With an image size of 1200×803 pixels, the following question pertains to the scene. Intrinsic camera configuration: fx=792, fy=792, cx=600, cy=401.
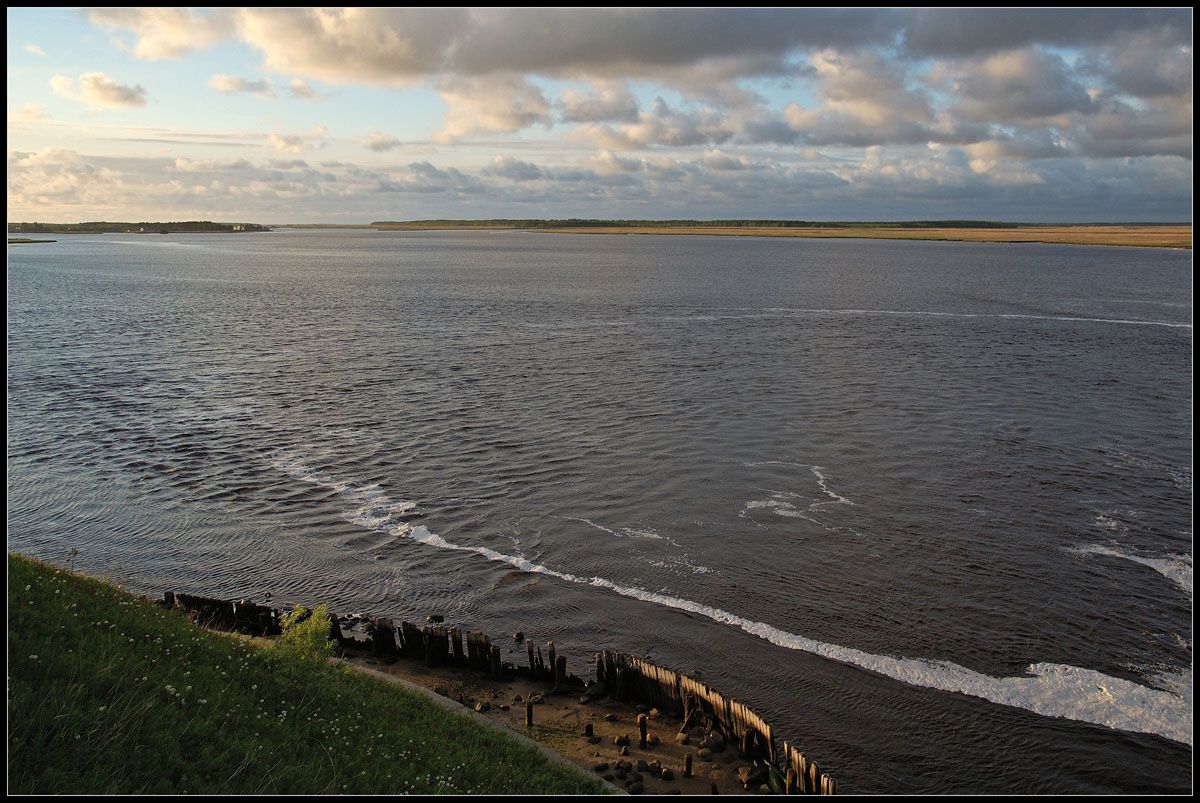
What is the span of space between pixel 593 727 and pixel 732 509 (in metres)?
13.7

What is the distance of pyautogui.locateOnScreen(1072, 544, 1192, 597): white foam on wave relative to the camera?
2348 cm

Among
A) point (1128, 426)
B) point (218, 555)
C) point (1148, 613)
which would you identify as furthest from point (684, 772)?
point (1128, 426)

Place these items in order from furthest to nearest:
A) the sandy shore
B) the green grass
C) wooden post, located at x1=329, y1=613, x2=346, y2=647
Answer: wooden post, located at x1=329, y1=613, x2=346, y2=647 → the sandy shore → the green grass

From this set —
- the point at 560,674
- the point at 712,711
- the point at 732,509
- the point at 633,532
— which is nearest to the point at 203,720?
the point at 560,674

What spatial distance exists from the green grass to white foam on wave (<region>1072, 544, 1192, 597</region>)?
64.5 ft

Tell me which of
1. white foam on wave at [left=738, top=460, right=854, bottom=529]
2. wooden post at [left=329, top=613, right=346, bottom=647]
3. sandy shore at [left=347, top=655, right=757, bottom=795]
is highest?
wooden post at [left=329, top=613, right=346, bottom=647]

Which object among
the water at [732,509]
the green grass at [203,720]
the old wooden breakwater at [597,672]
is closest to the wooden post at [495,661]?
the old wooden breakwater at [597,672]

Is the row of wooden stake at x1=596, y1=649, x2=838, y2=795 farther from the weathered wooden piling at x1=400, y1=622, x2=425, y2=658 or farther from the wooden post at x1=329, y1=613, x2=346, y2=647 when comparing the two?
the wooden post at x1=329, y1=613, x2=346, y2=647

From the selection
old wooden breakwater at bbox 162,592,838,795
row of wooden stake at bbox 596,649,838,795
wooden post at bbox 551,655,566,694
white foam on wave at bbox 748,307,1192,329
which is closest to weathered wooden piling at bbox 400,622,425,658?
old wooden breakwater at bbox 162,592,838,795

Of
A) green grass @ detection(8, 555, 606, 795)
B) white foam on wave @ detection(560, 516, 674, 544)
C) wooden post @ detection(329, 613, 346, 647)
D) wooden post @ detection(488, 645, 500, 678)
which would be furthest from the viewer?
white foam on wave @ detection(560, 516, 674, 544)

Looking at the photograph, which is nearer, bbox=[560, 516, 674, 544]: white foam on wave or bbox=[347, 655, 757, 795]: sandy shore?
bbox=[347, 655, 757, 795]: sandy shore

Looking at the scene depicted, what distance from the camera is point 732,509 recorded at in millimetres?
28828

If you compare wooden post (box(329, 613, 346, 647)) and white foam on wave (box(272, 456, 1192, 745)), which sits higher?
wooden post (box(329, 613, 346, 647))

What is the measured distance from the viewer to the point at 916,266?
179m
